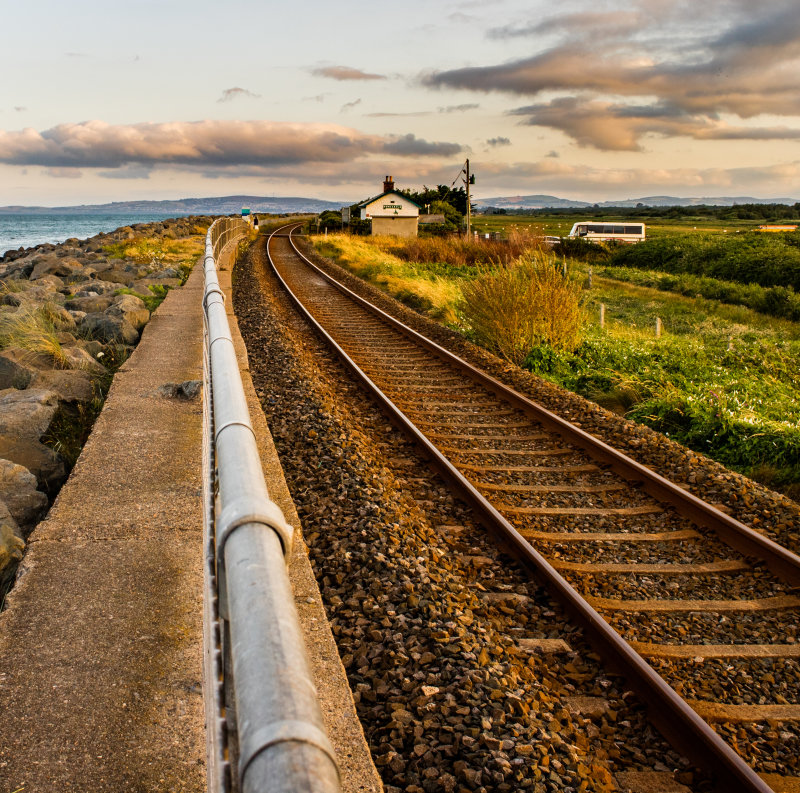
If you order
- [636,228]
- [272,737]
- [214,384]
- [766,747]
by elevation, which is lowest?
[766,747]

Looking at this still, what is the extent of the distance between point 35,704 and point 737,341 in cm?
1550

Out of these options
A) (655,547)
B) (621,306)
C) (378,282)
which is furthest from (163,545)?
(621,306)

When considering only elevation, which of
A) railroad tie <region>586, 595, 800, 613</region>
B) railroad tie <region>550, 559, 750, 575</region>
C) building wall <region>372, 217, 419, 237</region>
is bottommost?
railroad tie <region>586, 595, 800, 613</region>

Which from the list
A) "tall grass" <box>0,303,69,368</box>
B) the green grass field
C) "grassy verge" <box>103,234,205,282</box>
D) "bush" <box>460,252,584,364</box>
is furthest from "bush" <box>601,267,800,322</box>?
"tall grass" <box>0,303,69,368</box>

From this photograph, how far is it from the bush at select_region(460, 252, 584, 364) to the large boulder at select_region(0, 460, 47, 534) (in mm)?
8492

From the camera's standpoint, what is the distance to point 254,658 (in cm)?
126

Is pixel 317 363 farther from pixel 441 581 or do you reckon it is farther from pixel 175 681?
pixel 175 681

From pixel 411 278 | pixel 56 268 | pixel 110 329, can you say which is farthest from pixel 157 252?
pixel 110 329

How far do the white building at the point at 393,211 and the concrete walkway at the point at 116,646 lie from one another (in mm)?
59228

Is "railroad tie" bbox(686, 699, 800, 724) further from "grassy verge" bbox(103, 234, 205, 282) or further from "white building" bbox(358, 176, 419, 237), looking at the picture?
"white building" bbox(358, 176, 419, 237)

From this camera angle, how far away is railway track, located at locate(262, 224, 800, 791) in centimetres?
356

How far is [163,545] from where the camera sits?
3.98 m

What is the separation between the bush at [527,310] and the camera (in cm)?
1176

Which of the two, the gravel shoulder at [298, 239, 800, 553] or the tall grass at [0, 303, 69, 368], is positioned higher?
the tall grass at [0, 303, 69, 368]
